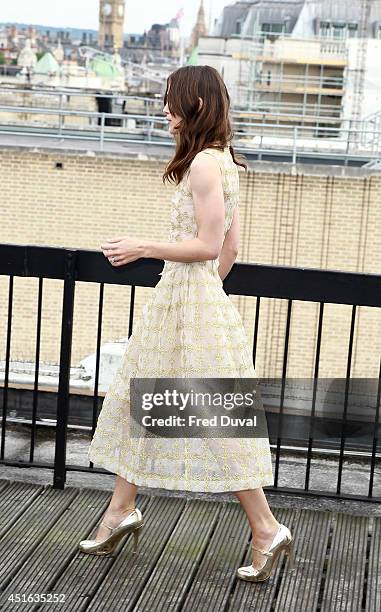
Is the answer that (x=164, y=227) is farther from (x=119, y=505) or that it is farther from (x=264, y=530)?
(x=264, y=530)

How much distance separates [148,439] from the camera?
361cm

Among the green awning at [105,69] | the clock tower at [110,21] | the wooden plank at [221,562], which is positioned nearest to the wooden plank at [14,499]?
the wooden plank at [221,562]

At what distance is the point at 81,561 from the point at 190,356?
2.79 feet

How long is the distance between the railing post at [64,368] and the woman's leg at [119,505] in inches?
27.7

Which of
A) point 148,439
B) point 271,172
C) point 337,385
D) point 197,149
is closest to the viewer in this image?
point 197,149

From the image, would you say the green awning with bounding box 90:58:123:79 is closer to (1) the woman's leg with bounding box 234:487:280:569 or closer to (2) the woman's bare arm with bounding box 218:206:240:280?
(2) the woman's bare arm with bounding box 218:206:240:280

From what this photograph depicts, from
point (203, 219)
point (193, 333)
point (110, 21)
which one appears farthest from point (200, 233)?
point (110, 21)

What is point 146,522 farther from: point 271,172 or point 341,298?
→ point 271,172

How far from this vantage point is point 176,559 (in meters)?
3.76

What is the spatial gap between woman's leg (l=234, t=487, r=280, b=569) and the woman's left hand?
90cm

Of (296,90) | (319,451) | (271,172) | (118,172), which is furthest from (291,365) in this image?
(296,90)

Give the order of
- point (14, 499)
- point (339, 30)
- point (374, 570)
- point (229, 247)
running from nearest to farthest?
point (229, 247) → point (374, 570) → point (14, 499) → point (339, 30)

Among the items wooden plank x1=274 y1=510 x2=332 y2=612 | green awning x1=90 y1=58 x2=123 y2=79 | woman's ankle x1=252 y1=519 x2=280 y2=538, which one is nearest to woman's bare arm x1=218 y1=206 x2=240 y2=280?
woman's ankle x1=252 y1=519 x2=280 y2=538

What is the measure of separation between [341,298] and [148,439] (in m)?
1.00
